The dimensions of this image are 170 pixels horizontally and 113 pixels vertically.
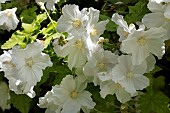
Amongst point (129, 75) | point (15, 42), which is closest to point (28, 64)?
point (15, 42)

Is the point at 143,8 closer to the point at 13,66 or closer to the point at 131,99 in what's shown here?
the point at 131,99

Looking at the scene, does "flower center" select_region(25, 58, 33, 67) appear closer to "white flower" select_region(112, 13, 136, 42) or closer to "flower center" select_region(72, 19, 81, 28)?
"flower center" select_region(72, 19, 81, 28)

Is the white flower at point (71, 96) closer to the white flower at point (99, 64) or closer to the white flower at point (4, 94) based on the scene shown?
the white flower at point (99, 64)

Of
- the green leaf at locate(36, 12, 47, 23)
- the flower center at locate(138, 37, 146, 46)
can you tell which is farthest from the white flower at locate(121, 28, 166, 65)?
the green leaf at locate(36, 12, 47, 23)

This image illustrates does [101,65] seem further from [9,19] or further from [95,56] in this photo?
[9,19]

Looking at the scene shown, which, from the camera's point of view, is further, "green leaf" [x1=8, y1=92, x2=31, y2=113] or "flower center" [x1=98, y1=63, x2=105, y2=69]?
"green leaf" [x1=8, y1=92, x2=31, y2=113]

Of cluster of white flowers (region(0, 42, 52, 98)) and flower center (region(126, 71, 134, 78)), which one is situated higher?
cluster of white flowers (region(0, 42, 52, 98))
